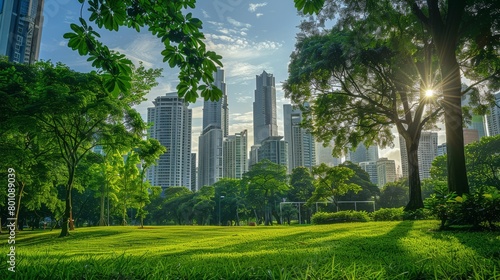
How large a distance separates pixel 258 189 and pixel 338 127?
100 ft

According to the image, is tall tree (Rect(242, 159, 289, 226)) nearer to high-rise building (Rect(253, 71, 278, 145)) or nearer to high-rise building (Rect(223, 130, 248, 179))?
high-rise building (Rect(223, 130, 248, 179))

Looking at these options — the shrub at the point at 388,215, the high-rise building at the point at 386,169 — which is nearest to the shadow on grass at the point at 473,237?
the shrub at the point at 388,215

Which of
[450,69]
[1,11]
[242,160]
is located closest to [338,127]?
[450,69]

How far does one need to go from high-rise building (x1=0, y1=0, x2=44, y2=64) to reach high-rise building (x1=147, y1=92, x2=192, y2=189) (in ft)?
28.2

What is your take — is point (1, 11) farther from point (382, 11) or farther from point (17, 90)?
point (382, 11)

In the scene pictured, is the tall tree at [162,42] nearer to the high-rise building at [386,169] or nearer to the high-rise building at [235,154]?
the high-rise building at [235,154]

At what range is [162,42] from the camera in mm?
2812

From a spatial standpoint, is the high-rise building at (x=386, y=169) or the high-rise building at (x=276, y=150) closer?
the high-rise building at (x=276, y=150)

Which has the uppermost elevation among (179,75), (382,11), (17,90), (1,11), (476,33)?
(1,11)

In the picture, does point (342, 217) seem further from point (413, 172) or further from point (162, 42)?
point (162, 42)

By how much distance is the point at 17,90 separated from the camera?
1342 cm

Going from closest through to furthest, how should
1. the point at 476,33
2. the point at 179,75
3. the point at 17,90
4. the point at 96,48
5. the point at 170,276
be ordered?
1. the point at 170,276
2. the point at 96,48
3. the point at 179,75
4. the point at 476,33
5. the point at 17,90

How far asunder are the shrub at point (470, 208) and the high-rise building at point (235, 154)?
67.1m

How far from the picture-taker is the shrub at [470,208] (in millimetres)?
6465
